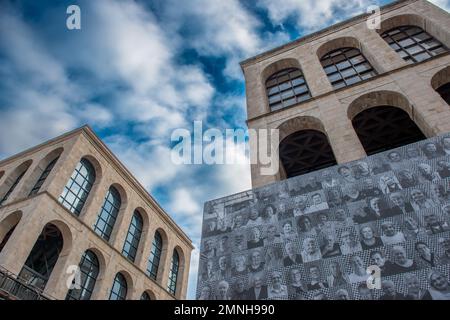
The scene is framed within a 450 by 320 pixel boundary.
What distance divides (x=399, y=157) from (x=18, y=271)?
58.9 ft

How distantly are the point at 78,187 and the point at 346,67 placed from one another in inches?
764

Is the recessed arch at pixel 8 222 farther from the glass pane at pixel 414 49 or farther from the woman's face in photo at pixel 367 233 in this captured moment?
the glass pane at pixel 414 49

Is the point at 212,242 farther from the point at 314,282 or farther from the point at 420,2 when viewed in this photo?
the point at 420,2

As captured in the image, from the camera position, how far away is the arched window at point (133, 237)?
78.3 ft

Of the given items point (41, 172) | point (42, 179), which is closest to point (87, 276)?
point (42, 179)

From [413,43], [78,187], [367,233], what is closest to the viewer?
[367,233]

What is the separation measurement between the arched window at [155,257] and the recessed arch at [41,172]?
11.8 meters

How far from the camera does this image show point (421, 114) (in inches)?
339

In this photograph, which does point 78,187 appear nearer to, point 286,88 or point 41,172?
point 41,172

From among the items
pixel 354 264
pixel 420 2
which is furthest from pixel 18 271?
pixel 420 2

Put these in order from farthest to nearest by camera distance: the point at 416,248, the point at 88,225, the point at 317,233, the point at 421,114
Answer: the point at 88,225 < the point at 421,114 < the point at 317,233 < the point at 416,248

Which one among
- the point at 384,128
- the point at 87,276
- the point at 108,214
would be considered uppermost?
the point at 108,214

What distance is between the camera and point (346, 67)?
12.8 metres

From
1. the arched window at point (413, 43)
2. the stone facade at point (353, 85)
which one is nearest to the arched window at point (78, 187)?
the stone facade at point (353, 85)
